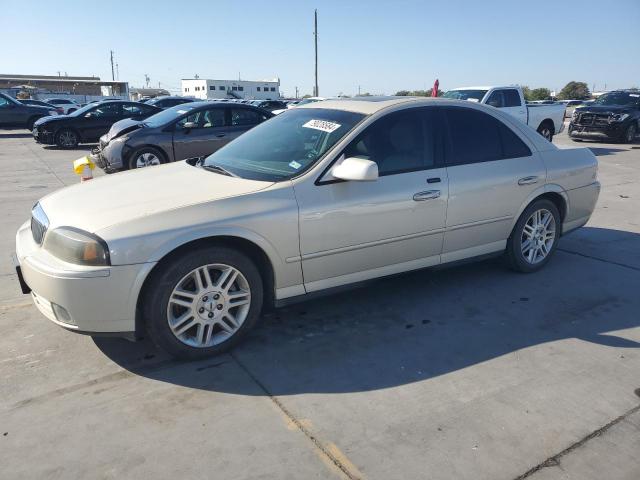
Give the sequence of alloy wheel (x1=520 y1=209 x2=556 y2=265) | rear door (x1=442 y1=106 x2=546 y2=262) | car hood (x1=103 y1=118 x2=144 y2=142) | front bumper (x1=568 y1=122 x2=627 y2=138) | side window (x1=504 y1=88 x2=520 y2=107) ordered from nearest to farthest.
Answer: rear door (x1=442 y1=106 x2=546 y2=262) < alloy wheel (x1=520 y1=209 x2=556 y2=265) < car hood (x1=103 y1=118 x2=144 y2=142) < side window (x1=504 y1=88 x2=520 y2=107) < front bumper (x1=568 y1=122 x2=627 y2=138)

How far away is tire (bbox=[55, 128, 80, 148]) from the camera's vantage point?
15633 mm

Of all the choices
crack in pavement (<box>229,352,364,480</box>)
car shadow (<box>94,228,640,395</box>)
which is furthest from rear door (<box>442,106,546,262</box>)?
crack in pavement (<box>229,352,364,480</box>)

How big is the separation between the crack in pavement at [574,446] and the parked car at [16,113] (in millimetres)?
22456

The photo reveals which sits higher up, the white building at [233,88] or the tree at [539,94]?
the white building at [233,88]

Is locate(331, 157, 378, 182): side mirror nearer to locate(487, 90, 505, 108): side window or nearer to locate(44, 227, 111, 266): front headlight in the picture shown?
locate(44, 227, 111, 266): front headlight

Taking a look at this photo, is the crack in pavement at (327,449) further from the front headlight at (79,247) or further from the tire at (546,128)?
the tire at (546,128)

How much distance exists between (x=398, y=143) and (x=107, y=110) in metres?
14.5

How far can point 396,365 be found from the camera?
10.7 feet

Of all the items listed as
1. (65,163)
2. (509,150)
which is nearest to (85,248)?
(509,150)

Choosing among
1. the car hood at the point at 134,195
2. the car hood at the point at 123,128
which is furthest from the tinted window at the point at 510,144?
the car hood at the point at 123,128

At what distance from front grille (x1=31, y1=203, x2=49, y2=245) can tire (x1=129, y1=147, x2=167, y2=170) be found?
640cm

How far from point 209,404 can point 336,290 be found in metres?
1.26

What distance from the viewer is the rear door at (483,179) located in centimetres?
416

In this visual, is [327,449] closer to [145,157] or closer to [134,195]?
[134,195]
